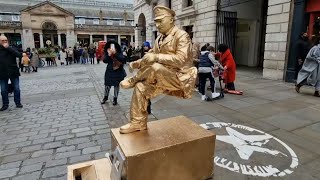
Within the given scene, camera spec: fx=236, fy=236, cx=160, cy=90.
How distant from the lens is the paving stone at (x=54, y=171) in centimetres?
303

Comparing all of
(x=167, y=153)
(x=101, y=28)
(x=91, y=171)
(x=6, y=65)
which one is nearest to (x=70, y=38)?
A: (x=101, y=28)

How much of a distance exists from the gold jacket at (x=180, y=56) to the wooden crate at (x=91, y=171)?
115 cm

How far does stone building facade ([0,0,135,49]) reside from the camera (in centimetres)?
4648

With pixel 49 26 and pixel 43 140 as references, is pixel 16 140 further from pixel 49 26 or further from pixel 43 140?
pixel 49 26

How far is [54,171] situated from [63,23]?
52.8 m

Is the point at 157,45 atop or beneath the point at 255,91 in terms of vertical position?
atop

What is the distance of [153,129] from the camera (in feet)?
9.14

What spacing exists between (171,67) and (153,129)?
79 cm

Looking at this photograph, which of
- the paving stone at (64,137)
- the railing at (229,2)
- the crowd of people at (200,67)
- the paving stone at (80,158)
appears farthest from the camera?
the railing at (229,2)

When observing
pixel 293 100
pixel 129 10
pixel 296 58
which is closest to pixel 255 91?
pixel 293 100

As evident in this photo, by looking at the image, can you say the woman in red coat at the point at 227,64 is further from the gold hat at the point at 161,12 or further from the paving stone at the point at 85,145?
the gold hat at the point at 161,12

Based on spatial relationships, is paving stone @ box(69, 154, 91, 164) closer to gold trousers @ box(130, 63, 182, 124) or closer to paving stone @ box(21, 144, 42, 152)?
paving stone @ box(21, 144, 42, 152)

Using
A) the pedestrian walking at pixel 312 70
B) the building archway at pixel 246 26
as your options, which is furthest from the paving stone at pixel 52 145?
the building archway at pixel 246 26

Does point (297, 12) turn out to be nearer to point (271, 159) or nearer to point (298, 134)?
point (298, 134)
